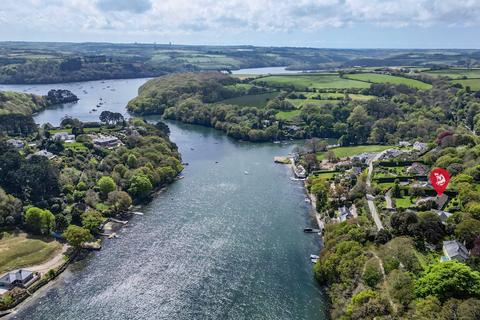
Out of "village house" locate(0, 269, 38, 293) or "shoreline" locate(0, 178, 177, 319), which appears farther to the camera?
"village house" locate(0, 269, 38, 293)

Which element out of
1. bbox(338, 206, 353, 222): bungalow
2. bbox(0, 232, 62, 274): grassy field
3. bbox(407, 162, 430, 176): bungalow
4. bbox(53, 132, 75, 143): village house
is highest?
bbox(53, 132, 75, 143): village house

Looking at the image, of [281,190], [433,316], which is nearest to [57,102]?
[281,190]

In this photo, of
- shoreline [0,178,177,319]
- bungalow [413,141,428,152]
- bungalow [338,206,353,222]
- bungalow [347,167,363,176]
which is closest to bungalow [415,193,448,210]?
bungalow [338,206,353,222]

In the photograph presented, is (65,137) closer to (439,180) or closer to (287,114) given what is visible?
(287,114)

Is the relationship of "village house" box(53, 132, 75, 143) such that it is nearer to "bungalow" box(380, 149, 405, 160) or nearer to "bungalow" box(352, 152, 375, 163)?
"bungalow" box(352, 152, 375, 163)

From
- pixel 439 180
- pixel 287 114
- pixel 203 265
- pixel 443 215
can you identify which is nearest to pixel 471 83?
pixel 287 114
